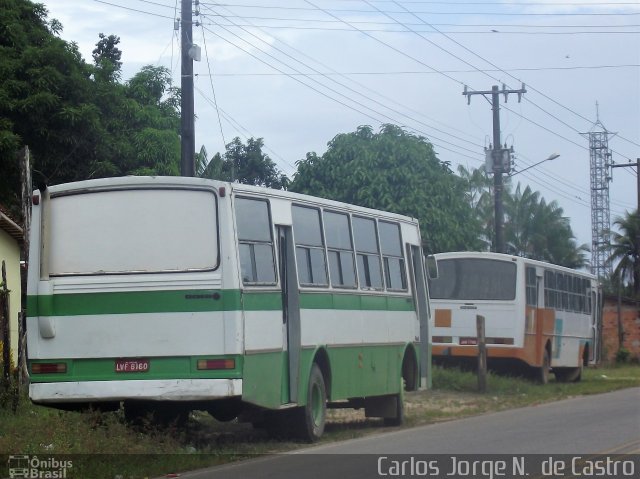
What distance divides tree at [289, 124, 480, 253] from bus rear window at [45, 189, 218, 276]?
25.9 m

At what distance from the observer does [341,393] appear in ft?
53.3

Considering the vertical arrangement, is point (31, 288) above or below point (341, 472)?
above

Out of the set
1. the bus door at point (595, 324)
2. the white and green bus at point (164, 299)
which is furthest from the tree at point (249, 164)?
the white and green bus at point (164, 299)

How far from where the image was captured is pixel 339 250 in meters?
16.4

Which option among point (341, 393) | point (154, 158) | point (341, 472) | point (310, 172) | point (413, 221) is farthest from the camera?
point (310, 172)

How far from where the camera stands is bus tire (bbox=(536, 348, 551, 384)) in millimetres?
29422

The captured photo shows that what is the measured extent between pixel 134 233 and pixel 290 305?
92.3 inches

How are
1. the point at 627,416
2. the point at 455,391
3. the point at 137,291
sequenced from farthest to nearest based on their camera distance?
the point at 455,391, the point at 627,416, the point at 137,291

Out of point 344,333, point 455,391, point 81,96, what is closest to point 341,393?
point 344,333

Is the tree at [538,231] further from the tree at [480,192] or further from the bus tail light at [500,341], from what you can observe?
the bus tail light at [500,341]

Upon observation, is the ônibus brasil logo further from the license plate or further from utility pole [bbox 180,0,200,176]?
utility pole [bbox 180,0,200,176]

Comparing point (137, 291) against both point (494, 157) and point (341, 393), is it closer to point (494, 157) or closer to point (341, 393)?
point (341, 393)

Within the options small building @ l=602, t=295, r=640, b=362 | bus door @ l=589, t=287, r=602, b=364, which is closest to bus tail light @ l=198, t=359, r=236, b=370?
bus door @ l=589, t=287, r=602, b=364

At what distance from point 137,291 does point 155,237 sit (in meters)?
0.64
